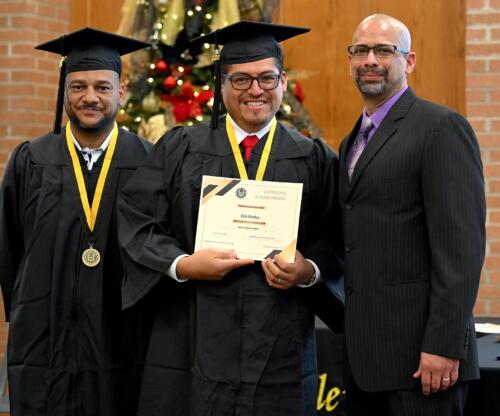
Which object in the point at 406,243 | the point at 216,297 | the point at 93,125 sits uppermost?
the point at 93,125

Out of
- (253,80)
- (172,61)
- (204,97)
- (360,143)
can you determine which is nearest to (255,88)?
(253,80)

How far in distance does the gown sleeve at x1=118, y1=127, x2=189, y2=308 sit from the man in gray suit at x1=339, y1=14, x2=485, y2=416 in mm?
660

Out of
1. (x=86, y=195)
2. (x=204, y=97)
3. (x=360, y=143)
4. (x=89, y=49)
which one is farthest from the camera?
(x=204, y=97)

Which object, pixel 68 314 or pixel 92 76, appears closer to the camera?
pixel 68 314

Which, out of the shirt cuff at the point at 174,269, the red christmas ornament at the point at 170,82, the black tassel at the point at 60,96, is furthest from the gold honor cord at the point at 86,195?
the red christmas ornament at the point at 170,82

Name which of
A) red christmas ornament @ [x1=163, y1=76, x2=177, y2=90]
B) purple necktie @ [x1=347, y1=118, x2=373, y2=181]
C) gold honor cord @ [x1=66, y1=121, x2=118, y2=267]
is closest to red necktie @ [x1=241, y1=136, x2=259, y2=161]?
purple necktie @ [x1=347, y1=118, x2=373, y2=181]

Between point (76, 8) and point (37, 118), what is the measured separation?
0.93 m

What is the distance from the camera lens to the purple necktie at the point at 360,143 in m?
3.29

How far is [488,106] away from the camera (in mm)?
5969

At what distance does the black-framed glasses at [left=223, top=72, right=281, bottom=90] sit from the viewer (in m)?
3.46

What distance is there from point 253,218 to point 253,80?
0.51 m

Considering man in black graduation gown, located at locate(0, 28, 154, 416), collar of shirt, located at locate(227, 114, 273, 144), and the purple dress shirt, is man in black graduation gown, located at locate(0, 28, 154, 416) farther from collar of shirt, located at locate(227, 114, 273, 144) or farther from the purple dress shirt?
the purple dress shirt

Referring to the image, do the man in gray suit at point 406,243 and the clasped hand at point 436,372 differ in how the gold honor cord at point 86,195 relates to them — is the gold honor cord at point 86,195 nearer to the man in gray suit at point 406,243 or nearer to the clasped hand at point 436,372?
the man in gray suit at point 406,243

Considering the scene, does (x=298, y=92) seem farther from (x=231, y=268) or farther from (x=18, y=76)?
(x=231, y=268)
